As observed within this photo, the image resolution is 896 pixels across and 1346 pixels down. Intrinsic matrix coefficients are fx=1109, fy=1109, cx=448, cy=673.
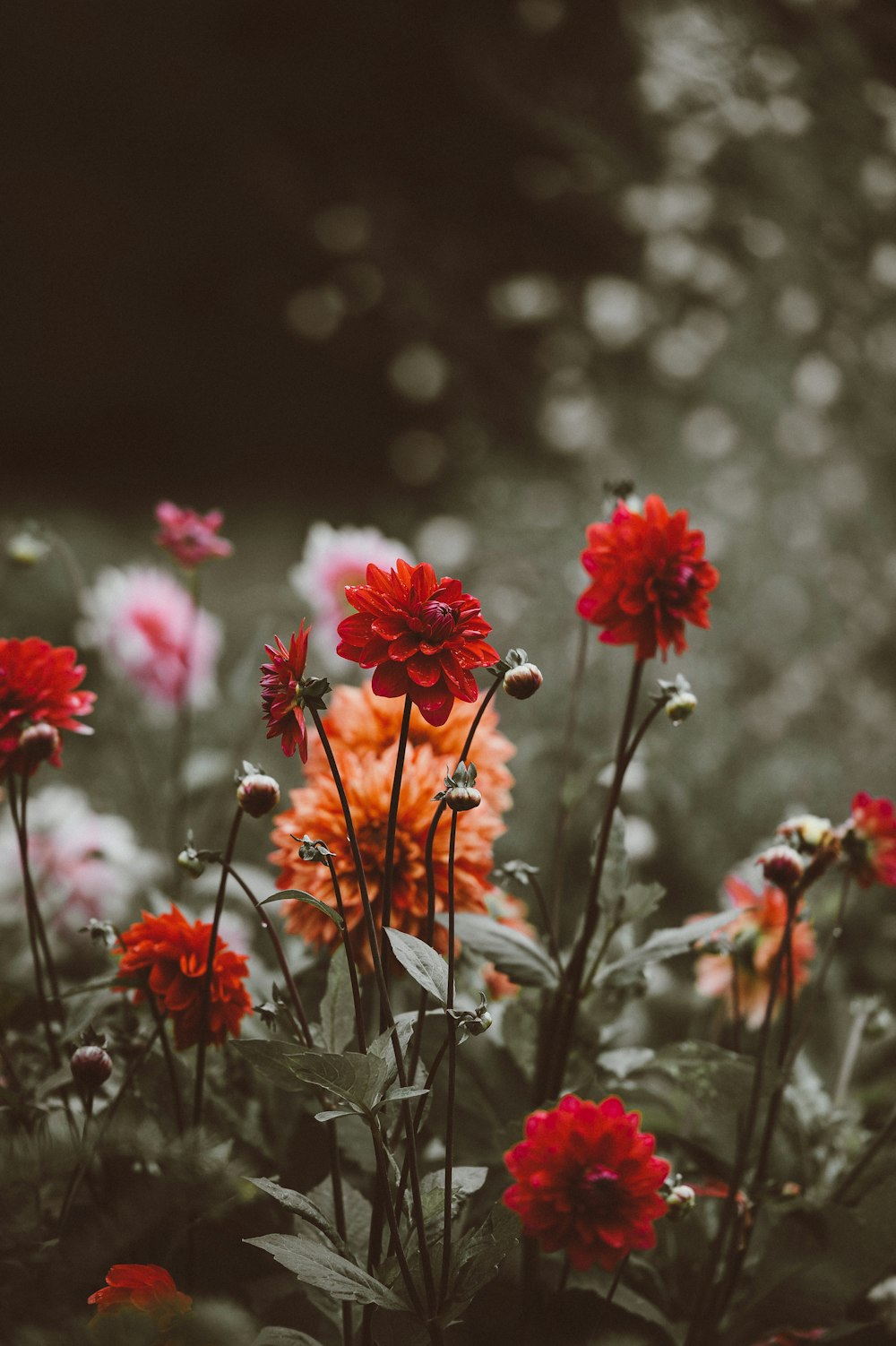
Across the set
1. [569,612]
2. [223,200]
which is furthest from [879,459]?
[223,200]

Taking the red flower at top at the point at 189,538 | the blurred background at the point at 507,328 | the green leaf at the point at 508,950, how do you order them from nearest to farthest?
the green leaf at the point at 508,950 < the red flower at top at the point at 189,538 < the blurred background at the point at 507,328

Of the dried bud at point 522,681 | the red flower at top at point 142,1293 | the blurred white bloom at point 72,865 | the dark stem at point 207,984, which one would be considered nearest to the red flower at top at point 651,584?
the dried bud at point 522,681

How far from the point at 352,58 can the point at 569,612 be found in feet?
5.86

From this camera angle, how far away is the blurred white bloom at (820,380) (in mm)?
1675

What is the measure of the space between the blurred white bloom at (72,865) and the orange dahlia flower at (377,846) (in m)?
0.26

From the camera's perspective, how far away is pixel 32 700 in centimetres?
47

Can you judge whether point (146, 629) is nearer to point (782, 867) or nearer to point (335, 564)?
point (335, 564)

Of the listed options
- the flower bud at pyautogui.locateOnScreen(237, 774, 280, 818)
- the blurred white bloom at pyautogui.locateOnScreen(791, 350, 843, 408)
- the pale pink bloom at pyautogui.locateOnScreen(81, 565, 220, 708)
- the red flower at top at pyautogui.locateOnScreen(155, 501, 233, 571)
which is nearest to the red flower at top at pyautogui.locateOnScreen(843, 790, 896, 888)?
the flower bud at pyautogui.locateOnScreen(237, 774, 280, 818)

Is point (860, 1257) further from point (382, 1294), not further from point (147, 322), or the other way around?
point (147, 322)

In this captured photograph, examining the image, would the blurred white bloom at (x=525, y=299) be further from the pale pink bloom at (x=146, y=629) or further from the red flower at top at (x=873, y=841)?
the red flower at top at (x=873, y=841)

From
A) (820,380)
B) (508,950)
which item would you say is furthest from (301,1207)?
(820,380)

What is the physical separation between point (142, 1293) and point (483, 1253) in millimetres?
123

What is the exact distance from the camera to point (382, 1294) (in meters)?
0.39

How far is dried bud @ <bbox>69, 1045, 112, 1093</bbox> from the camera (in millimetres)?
410
